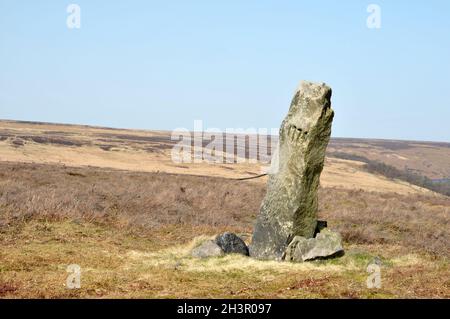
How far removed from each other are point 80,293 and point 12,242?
5831 millimetres

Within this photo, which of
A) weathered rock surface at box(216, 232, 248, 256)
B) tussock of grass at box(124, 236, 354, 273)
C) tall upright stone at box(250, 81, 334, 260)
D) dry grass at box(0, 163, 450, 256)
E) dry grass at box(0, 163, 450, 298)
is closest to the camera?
dry grass at box(0, 163, 450, 298)

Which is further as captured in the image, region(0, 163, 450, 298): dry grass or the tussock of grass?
the tussock of grass

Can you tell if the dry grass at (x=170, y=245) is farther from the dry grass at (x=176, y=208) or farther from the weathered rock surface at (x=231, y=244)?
the weathered rock surface at (x=231, y=244)

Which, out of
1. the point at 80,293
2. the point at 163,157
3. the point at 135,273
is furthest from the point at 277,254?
the point at 163,157

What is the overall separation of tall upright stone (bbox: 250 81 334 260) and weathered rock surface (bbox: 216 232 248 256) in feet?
0.93

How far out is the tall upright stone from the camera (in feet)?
44.0

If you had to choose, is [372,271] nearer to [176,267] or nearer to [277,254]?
[277,254]

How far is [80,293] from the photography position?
30.8ft

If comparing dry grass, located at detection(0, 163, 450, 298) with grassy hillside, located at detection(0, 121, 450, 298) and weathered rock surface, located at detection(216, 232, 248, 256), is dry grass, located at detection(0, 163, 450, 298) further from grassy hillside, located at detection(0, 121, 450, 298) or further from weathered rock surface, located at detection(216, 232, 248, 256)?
weathered rock surface, located at detection(216, 232, 248, 256)

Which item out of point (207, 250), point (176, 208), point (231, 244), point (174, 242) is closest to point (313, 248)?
point (231, 244)

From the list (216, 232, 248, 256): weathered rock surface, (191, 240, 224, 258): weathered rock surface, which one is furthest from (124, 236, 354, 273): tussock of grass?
(216, 232, 248, 256): weathered rock surface

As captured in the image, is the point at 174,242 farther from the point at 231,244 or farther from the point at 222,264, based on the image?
the point at 222,264

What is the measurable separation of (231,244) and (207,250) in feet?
2.30
